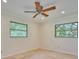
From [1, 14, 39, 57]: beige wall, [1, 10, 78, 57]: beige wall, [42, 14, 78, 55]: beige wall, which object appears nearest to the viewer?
[1, 14, 39, 57]: beige wall

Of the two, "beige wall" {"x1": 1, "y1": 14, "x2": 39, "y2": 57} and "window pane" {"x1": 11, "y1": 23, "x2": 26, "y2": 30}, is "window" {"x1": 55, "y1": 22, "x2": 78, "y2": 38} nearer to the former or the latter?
"beige wall" {"x1": 1, "y1": 14, "x2": 39, "y2": 57}

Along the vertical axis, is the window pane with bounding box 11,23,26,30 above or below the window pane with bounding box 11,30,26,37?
above

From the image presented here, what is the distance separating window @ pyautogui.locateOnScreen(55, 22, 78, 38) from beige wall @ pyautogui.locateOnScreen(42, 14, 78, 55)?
238 millimetres

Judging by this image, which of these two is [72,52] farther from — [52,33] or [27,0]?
[27,0]

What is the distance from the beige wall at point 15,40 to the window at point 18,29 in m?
0.26

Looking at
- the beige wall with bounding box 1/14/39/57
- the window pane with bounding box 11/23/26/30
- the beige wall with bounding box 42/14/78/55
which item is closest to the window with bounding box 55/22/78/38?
A: the beige wall with bounding box 42/14/78/55

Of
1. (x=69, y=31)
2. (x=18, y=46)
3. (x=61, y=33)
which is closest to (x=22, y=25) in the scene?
(x=18, y=46)

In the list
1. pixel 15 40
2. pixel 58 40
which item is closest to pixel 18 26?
pixel 15 40

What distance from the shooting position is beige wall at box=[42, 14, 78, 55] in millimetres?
4823

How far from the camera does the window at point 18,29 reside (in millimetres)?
4849

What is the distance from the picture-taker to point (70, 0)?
2.99 m

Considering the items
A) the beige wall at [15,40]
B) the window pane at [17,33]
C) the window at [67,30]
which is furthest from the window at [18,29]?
the window at [67,30]

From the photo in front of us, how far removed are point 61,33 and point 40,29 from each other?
211cm

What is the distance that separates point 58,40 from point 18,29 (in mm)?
2908
